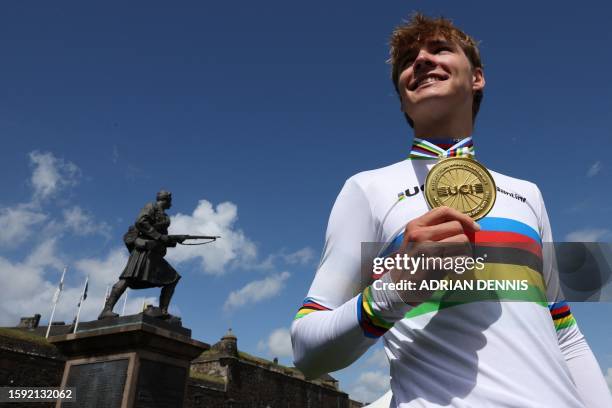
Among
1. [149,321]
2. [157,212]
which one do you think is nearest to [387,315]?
[149,321]

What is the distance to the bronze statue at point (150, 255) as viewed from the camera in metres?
7.90

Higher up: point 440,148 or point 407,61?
point 407,61

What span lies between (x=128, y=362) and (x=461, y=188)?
6.36 m

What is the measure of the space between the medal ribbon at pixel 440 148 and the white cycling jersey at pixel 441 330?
12 cm

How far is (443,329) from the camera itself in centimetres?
113

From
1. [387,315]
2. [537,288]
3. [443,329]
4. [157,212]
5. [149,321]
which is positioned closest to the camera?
[387,315]

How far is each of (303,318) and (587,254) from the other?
1.07m

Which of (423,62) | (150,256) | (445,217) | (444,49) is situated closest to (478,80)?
(444,49)

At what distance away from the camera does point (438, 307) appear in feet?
3.78

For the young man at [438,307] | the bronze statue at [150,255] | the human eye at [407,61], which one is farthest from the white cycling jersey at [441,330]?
the bronze statue at [150,255]

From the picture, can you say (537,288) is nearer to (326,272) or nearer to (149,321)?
(326,272)

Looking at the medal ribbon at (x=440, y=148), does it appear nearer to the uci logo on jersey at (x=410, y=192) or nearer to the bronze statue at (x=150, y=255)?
the uci logo on jersey at (x=410, y=192)

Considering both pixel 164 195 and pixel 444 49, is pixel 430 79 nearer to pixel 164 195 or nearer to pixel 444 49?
pixel 444 49

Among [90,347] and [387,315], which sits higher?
[90,347]
